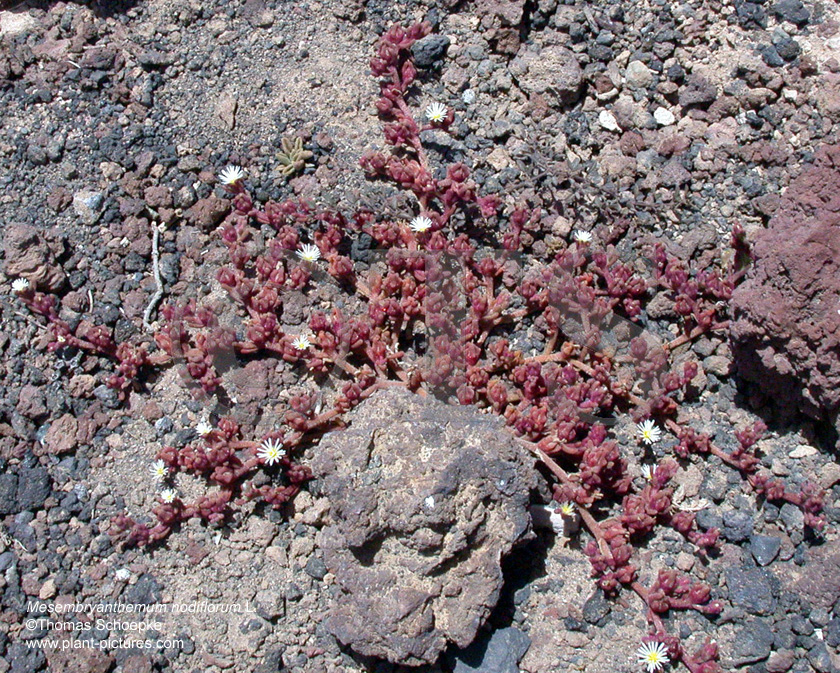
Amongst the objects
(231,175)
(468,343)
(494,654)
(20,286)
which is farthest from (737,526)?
(20,286)

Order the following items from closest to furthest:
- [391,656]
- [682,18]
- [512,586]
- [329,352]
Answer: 1. [391,656]
2. [512,586]
3. [329,352]
4. [682,18]

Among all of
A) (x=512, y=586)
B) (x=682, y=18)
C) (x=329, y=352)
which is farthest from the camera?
(x=682, y=18)

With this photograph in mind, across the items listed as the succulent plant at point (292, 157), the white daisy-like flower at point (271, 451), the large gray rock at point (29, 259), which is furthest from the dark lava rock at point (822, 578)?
the large gray rock at point (29, 259)

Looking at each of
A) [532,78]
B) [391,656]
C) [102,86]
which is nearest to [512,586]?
[391,656]

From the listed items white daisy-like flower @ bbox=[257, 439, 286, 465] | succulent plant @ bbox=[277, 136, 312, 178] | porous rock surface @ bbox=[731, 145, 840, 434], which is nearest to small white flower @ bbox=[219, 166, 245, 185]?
succulent plant @ bbox=[277, 136, 312, 178]

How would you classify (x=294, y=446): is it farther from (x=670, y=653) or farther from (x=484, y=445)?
(x=670, y=653)

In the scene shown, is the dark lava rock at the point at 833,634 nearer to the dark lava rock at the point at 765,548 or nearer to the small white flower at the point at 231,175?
the dark lava rock at the point at 765,548

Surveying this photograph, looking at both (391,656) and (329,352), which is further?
(329,352)
